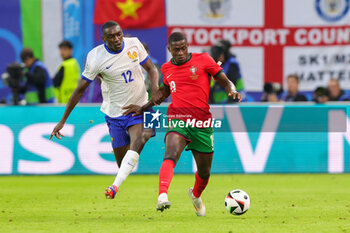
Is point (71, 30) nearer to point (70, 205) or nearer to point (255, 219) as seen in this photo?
point (70, 205)

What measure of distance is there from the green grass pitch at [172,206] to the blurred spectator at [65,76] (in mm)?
1912

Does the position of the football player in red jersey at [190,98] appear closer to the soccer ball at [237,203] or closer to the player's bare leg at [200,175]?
the player's bare leg at [200,175]

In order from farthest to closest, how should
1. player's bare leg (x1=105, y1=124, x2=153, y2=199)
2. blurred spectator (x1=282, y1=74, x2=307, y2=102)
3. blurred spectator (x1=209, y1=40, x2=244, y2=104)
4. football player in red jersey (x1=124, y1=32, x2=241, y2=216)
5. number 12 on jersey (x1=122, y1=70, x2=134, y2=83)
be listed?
blurred spectator (x1=282, y1=74, x2=307, y2=102), blurred spectator (x1=209, y1=40, x2=244, y2=104), number 12 on jersey (x1=122, y1=70, x2=134, y2=83), player's bare leg (x1=105, y1=124, x2=153, y2=199), football player in red jersey (x1=124, y1=32, x2=241, y2=216)

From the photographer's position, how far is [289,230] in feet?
21.9

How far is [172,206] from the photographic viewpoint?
8.59 metres

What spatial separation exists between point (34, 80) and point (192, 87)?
615 cm

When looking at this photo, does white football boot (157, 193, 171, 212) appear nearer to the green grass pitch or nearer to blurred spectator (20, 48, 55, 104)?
the green grass pitch

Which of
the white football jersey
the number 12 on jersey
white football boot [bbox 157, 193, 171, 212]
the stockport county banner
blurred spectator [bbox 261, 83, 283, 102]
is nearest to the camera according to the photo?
white football boot [bbox 157, 193, 171, 212]

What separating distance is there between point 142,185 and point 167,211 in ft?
9.18

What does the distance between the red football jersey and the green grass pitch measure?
1157 millimetres

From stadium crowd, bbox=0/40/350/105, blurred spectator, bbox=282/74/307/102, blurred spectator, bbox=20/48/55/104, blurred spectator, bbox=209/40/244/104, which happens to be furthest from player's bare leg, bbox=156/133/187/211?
blurred spectator, bbox=282/74/307/102

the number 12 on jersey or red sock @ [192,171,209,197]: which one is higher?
the number 12 on jersey

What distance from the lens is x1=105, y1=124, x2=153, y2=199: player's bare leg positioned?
7635 mm

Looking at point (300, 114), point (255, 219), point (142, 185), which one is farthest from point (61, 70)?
point (255, 219)
